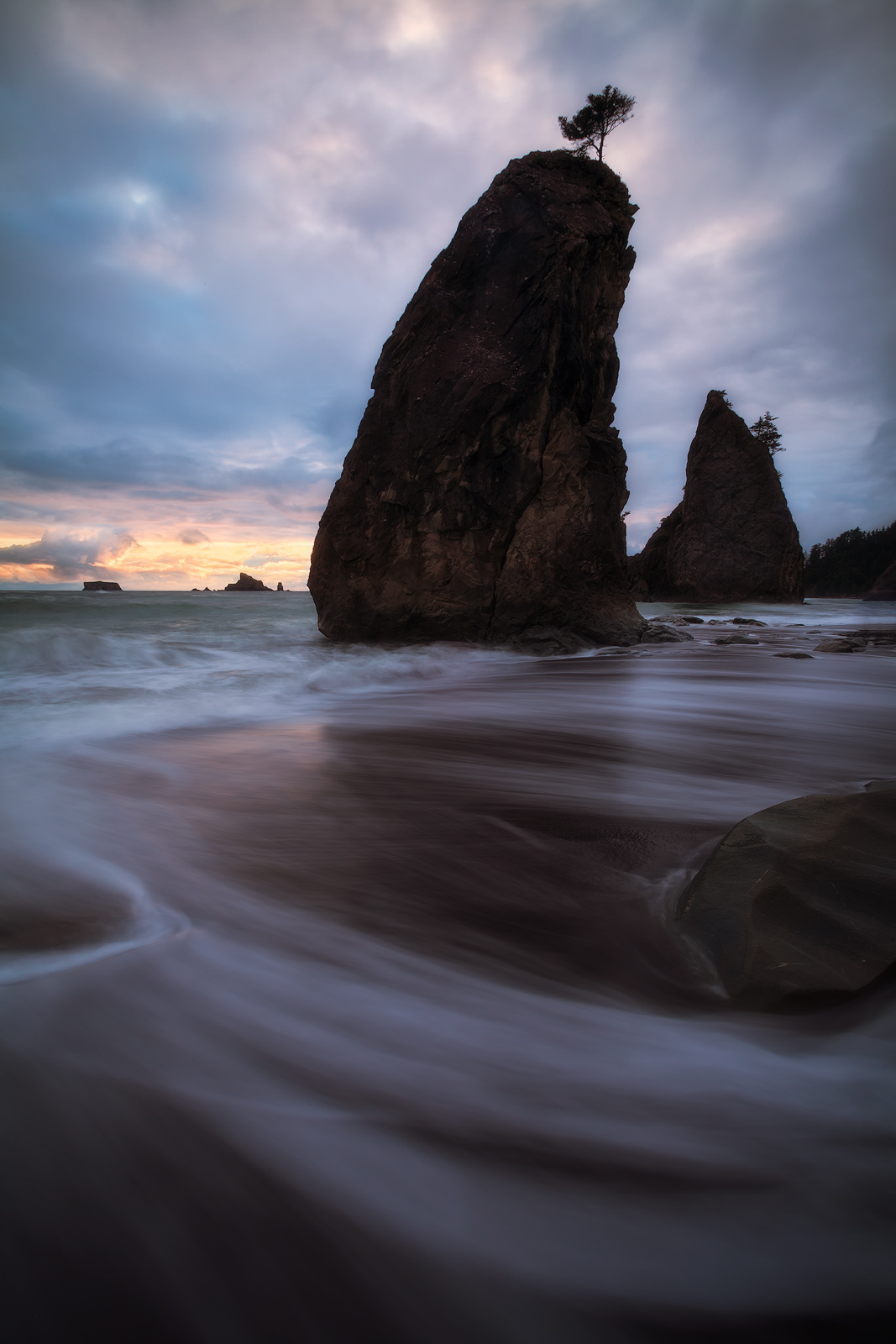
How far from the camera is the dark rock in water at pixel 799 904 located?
1125 millimetres

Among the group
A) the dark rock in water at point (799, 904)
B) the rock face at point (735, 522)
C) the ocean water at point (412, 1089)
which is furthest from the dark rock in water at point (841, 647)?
the rock face at point (735, 522)

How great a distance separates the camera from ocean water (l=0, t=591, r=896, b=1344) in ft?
2.15

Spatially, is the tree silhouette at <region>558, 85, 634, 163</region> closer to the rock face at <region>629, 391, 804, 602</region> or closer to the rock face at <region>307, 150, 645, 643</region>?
the rock face at <region>307, 150, 645, 643</region>

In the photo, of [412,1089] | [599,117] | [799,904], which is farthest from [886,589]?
[412,1089]

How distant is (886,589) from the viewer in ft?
135

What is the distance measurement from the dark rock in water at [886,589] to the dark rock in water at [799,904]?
4804 centimetres

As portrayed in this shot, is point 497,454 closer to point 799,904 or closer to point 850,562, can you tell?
point 799,904

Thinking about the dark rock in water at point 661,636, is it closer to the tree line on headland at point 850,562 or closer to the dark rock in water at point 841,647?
the dark rock in water at point 841,647

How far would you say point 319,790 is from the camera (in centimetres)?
252

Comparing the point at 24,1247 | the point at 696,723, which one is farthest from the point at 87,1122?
the point at 696,723

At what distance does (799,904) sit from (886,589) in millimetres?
50029

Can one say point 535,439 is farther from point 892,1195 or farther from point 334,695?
point 892,1195

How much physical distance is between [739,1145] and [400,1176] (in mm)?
480

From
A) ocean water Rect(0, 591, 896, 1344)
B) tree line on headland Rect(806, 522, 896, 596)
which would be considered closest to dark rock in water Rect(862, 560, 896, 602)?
tree line on headland Rect(806, 522, 896, 596)
